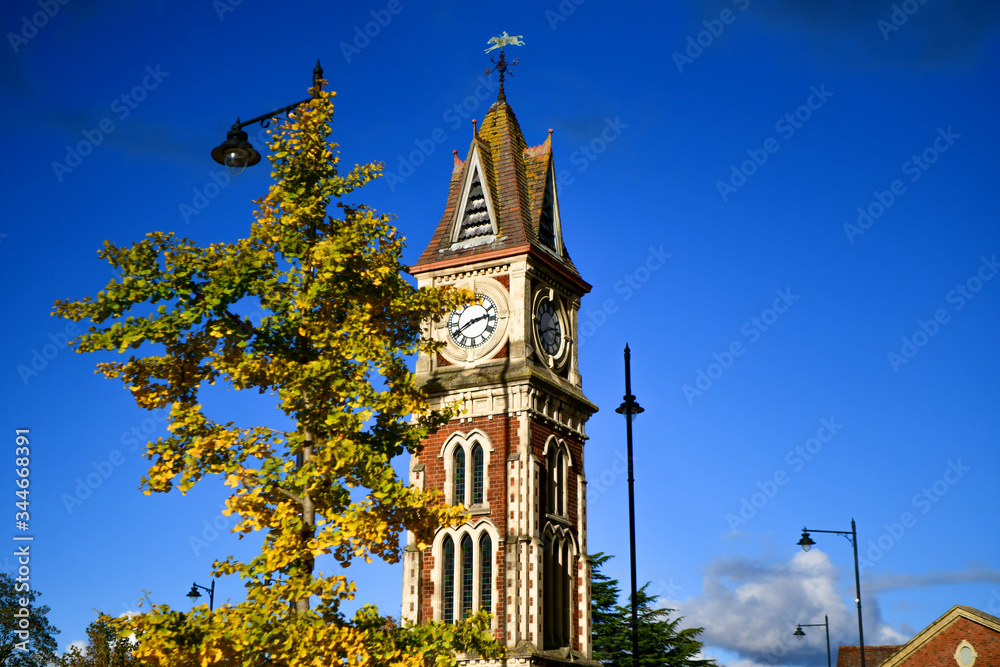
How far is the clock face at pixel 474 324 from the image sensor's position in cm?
4131

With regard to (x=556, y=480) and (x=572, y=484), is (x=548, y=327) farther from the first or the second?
(x=572, y=484)

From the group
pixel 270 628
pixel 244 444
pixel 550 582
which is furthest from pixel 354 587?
pixel 550 582

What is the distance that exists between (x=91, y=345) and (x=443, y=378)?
941 inches

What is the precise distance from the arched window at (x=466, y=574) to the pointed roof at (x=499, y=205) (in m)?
10.3

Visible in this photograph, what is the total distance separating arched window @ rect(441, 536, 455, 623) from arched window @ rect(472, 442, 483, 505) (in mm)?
1696

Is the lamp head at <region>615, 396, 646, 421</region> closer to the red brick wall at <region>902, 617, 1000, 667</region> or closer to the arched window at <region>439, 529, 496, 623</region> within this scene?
the arched window at <region>439, 529, 496, 623</region>

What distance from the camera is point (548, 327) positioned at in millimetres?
42719

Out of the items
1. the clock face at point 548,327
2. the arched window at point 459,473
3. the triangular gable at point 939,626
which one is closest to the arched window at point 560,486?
the arched window at point 459,473

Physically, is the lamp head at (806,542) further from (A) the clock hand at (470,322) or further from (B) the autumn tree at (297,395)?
(B) the autumn tree at (297,395)

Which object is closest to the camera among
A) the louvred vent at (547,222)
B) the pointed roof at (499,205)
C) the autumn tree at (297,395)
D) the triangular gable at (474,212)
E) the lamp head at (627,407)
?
the autumn tree at (297,395)

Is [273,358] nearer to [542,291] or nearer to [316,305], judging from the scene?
[316,305]

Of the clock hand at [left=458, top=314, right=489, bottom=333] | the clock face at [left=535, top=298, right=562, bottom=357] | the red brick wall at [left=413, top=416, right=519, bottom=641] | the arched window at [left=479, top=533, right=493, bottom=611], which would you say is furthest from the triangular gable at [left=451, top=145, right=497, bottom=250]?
the arched window at [left=479, top=533, right=493, bottom=611]

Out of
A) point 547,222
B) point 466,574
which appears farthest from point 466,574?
point 547,222

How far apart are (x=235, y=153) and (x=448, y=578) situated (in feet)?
78.2
